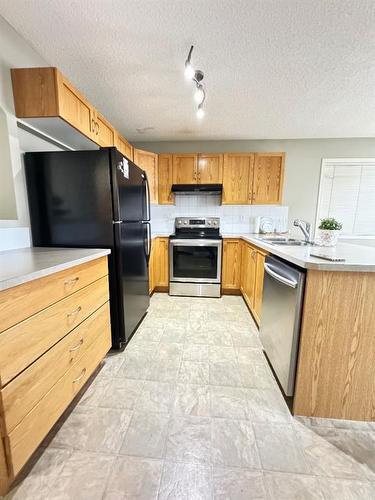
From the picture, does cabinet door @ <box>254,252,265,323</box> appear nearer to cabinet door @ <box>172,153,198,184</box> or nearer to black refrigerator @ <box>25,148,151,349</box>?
black refrigerator @ <box>25,148,151,349</box>

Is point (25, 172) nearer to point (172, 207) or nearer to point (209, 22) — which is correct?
point (209, 22)

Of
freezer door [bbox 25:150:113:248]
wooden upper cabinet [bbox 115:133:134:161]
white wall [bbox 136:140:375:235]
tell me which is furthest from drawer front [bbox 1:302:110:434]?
white wall [bbox 136:140:375:235]

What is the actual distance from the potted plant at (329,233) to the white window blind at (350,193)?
1.98 m

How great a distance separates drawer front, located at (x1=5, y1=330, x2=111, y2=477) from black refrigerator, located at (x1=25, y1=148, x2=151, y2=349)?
0.52 meters

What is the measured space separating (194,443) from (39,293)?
1060 millimetres

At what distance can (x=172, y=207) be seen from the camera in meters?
3.66

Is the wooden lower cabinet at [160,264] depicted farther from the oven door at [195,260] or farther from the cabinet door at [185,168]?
the cabinet door at [185,168]

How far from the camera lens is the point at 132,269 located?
6.52 feet

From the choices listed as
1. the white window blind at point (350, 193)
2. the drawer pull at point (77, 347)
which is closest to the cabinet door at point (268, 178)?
the white window blind at point (350, 193)

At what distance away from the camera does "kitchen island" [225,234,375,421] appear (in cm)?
113

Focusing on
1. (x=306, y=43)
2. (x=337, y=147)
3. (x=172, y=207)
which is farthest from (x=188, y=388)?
(x=337, y=147)

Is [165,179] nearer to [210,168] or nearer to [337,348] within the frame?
[210,168]

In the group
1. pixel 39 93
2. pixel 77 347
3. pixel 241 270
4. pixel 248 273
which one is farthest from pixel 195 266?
pixel 39 93

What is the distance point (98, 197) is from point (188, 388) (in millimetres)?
1495
